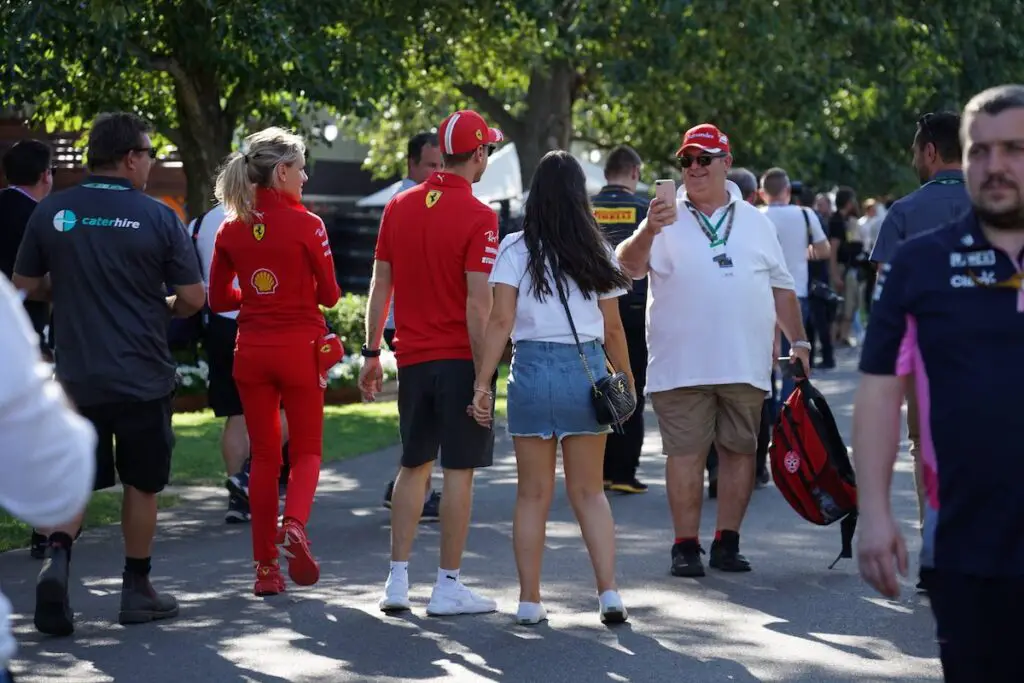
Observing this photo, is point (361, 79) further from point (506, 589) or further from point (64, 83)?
point (506, 589)

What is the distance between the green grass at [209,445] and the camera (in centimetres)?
978

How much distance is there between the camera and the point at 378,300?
759 centimetres

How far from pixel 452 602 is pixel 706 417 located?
5.32 feet

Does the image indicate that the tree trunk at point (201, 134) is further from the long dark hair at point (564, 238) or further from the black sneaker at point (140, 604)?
the long dark hair at point (564, 238)

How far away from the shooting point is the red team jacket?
24.5ft

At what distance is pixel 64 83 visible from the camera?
1408cm

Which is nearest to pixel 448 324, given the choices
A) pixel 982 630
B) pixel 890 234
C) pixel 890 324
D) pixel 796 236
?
pixel 890 234

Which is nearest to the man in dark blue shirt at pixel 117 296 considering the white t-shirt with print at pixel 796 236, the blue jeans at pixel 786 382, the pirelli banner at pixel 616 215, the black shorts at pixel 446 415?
the black shorts at pixel 446 415

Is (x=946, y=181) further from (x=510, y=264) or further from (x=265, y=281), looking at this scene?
(x=265, y=281)

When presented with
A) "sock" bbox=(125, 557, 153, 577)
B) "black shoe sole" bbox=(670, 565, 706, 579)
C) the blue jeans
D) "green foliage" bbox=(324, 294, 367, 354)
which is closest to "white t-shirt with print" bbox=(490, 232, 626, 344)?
"black shoe sole" bbox=(670, 565, 706, 579)

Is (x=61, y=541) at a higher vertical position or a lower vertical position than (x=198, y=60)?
lower

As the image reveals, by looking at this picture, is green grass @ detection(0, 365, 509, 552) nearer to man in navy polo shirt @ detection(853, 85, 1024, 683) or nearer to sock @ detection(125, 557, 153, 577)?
sock @ detection(125, 557, 153, 577)

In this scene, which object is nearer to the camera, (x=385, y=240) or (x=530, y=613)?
(x=530, y=613)

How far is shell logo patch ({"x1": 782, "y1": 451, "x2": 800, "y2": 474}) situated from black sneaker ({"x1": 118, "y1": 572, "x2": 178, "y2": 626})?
269 cm
